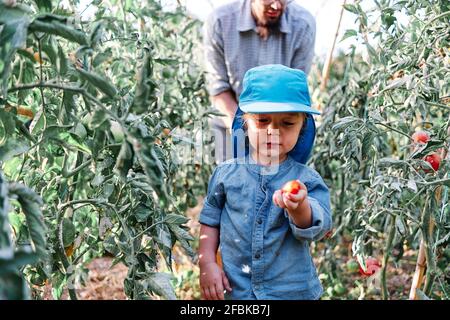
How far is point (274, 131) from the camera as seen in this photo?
4.65 feet

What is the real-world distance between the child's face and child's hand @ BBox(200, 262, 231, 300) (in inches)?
10.6

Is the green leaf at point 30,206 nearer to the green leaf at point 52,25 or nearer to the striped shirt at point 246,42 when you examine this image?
the green leaf at point 52,25

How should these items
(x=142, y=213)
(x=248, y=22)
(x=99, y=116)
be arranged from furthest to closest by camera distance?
(x=248, y=22) → (x=142, y=213) → (x=99, y=116)

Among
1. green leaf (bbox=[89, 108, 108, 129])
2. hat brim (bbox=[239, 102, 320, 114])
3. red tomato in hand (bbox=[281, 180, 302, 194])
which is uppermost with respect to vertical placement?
green leaf (bbox=[89, 108, 108, 129])

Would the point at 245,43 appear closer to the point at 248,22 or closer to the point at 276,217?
the point at 248,22

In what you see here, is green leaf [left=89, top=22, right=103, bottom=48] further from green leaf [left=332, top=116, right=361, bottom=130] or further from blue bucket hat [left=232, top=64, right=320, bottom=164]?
green leaf [left=332, top=116, right=361, bottom=130]

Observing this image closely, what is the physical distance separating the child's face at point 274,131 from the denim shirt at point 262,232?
7 cm

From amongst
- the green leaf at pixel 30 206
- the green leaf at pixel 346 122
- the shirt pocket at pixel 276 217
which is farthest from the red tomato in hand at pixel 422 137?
the green leaf at pixel 30 206

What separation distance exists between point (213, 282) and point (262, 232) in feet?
0.48

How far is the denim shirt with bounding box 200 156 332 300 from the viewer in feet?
4.71

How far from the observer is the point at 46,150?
1339 mm

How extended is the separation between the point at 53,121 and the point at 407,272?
7.10 ft

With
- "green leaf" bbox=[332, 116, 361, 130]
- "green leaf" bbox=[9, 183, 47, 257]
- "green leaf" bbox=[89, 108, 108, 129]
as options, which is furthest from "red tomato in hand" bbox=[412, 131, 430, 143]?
"green leaf" bbox=[9, 183, 47, 257]

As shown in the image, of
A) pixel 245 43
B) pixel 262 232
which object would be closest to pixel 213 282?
pixel 262 232
